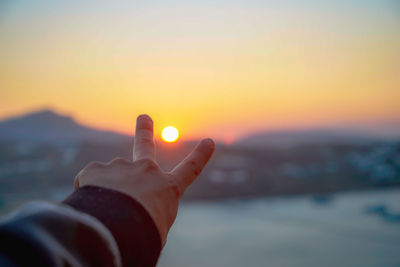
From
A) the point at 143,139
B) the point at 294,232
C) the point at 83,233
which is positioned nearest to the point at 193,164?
the point at 143,139

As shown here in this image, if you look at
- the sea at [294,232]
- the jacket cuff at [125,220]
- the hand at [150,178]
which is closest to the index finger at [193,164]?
the hand at [150,178]

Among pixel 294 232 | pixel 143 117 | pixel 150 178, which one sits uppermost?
pixel 294 232

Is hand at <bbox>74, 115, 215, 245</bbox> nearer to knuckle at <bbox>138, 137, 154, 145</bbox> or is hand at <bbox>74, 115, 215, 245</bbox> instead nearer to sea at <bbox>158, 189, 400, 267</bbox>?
knuckle at <bbox>138, 137, 154, 145</bbox>

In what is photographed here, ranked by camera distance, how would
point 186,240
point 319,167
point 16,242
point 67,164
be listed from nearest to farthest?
point 16,242 → point 186,240 → point 67,164 → point 319,167

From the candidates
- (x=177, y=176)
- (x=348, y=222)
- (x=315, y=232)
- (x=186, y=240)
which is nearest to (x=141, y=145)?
(x=177, y=176)

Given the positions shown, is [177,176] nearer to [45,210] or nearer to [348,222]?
[45,210]

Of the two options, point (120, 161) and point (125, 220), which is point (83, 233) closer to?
point (125, 220)

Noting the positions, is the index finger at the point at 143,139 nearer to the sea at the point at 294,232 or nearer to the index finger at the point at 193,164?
the index finger at the point at 193,164
